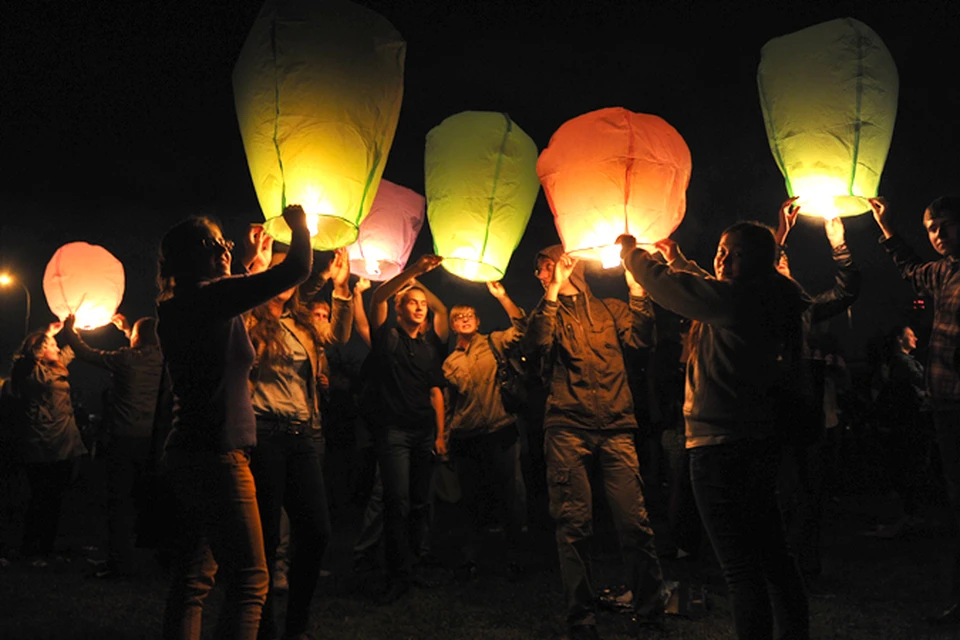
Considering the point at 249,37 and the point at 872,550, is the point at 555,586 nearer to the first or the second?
the point at 872,550

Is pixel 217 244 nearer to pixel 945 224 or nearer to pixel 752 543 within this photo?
pixel 752 543

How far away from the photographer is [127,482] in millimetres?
4500

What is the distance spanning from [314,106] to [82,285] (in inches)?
145

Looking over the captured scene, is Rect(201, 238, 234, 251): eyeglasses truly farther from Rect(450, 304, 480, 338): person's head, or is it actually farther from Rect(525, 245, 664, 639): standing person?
Rect(450, 304, 480, 338): person's head

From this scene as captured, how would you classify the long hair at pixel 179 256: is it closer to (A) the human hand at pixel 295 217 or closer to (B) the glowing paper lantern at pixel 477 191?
(A) the human hand at pixel 295 217

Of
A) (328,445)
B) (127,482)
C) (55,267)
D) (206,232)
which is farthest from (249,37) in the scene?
(328,445)

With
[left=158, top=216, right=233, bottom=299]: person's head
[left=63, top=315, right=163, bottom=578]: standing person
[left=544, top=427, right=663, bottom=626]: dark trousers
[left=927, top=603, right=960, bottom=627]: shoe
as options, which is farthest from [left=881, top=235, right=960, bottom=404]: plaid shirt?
[left=63, top=315, right=163, bottom=578]: standing person

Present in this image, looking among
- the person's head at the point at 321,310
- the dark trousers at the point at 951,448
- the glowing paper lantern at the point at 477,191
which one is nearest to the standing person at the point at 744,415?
the glowing paper lantern at the point at 477,191

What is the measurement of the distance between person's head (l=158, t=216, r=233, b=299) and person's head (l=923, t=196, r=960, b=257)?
3.34 metres

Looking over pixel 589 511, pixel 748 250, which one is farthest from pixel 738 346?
pixel 589 511

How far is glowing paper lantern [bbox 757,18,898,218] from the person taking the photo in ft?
9.59

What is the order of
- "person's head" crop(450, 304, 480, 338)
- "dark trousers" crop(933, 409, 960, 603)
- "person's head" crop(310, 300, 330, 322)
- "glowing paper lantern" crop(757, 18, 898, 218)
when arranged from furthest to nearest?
"person's head" crop(450, 304, 480, 338), "person's head" crop(310, 300, 330, 322), "dark trousers" crop(933, 409, 960, 603), "glowing paper lantern" crop(757, 18, 898, 218)

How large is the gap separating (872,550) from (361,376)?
169 inches

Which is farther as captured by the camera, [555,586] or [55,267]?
[55,267]
